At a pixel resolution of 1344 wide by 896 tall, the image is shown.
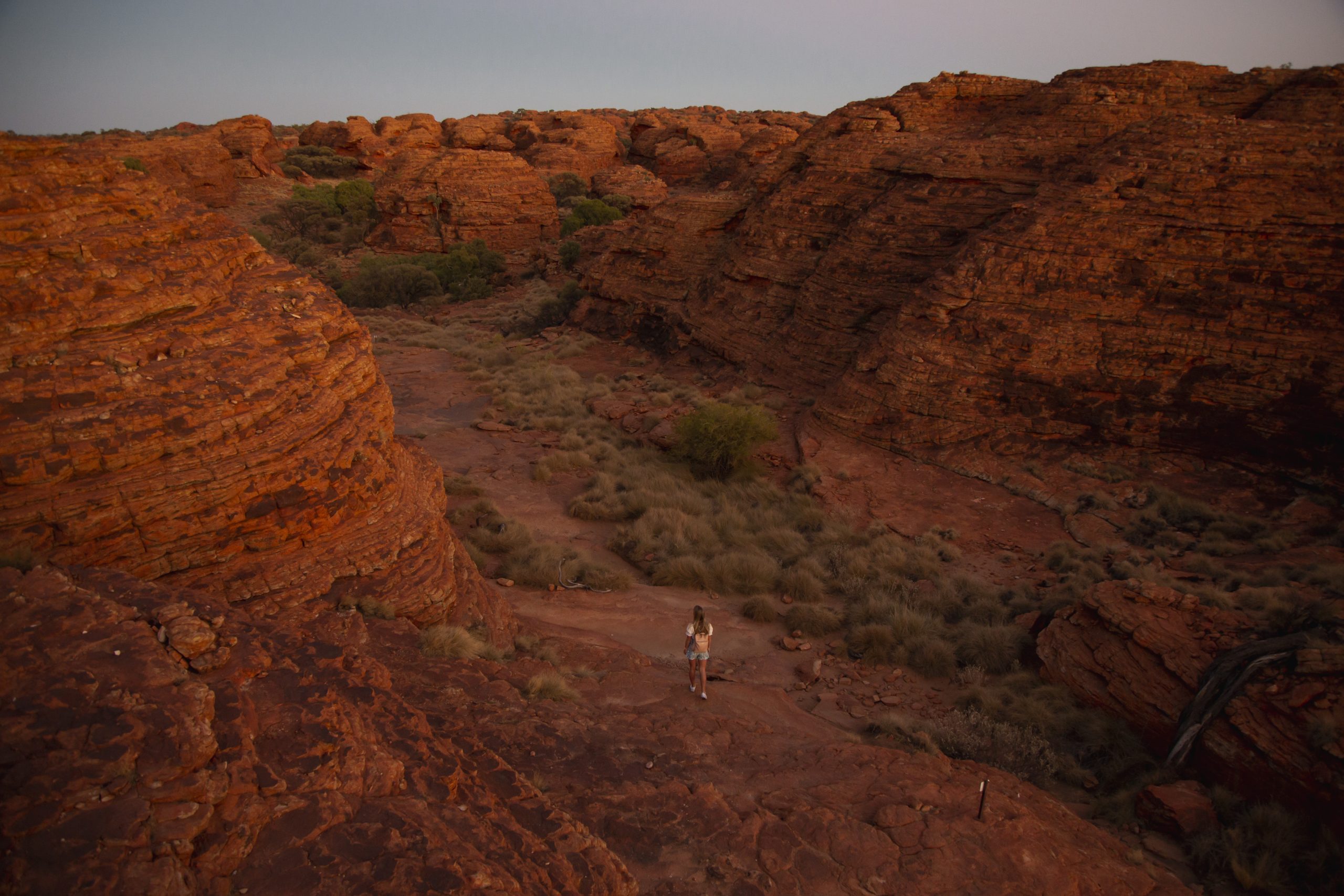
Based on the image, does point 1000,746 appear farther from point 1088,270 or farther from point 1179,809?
point 1088,270

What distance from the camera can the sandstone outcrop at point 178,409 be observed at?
4.78 metres

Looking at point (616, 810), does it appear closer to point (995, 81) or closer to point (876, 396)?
point (876, 396)

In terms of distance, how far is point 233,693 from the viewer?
3518mm

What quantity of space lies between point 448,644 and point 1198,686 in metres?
7.39

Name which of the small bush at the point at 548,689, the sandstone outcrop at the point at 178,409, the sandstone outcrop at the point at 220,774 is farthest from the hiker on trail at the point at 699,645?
the sandstone outcrop at the point at 220,774

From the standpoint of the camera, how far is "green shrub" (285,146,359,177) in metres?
49.2

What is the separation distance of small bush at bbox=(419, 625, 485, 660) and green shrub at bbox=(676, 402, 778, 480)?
8.72 meters

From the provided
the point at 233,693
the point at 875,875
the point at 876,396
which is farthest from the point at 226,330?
the point at 876,396

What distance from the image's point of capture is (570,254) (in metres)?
32.0

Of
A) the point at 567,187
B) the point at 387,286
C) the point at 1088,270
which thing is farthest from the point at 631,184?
the point at 1088,270

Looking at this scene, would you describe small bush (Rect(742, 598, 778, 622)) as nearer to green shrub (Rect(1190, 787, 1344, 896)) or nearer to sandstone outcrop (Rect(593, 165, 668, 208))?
green shrub (Rect(1190, 787, 1344, 896))

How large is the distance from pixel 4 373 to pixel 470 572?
4.62 metres

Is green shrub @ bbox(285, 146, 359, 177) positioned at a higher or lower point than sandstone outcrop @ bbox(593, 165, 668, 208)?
higher

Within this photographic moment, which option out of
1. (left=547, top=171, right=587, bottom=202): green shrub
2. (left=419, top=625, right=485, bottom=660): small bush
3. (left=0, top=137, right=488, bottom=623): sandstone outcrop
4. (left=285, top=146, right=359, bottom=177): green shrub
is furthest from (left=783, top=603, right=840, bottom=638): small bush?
(left=285, top=146, right=359, bottom=177): green shrub
